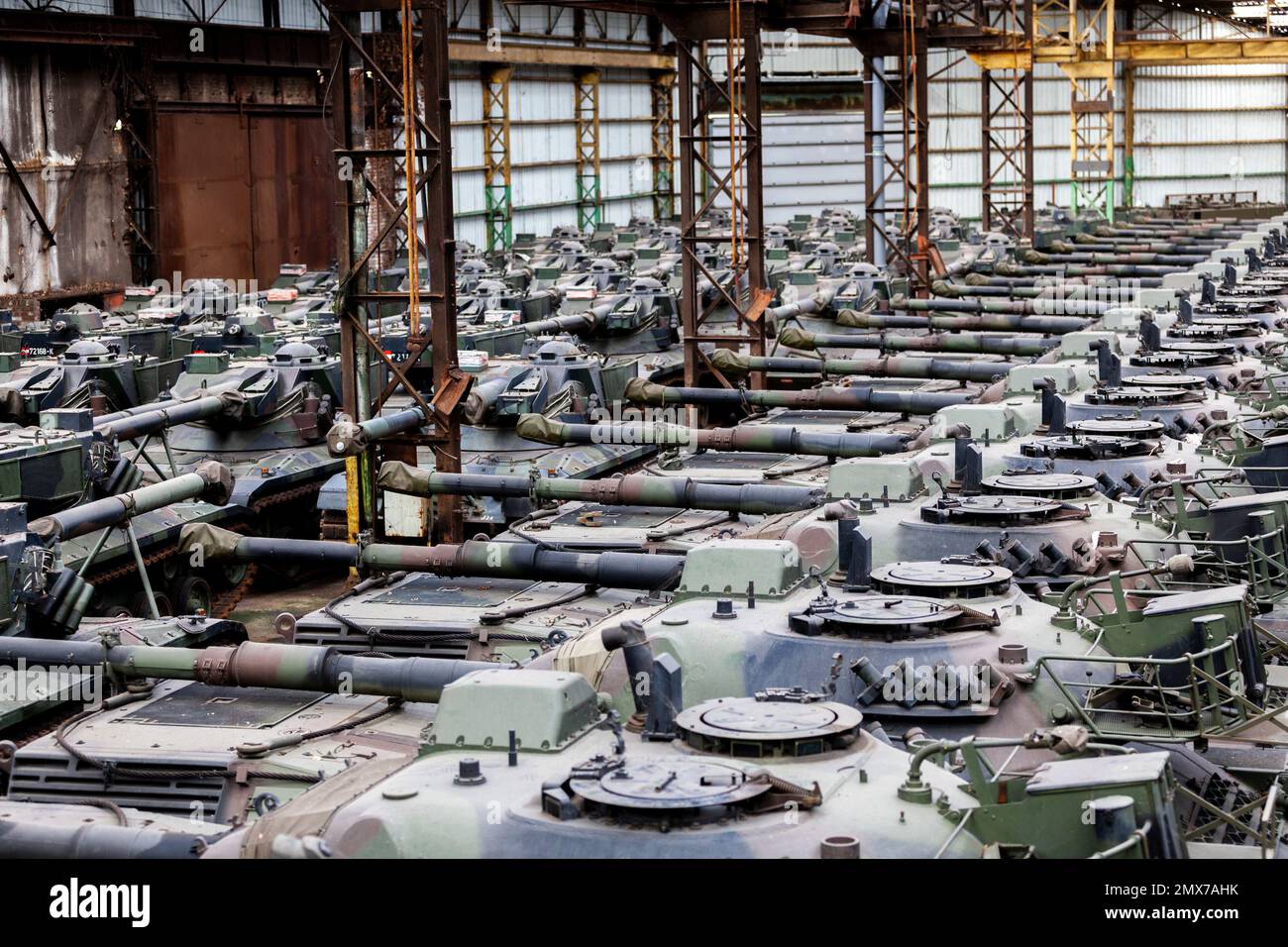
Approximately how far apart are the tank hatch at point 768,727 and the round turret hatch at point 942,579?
3.04m

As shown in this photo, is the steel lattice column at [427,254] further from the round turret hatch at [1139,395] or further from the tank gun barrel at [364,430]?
the round turret hatch at [1139,395]

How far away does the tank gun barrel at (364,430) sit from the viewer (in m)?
21.6

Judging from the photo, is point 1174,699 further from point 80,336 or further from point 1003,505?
point 80,336

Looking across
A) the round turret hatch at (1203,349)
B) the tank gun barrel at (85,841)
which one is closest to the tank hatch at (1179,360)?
the round turret hatch at (1203,349)

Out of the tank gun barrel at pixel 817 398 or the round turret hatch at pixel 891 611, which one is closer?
the round turret hatch at pixel 891 611

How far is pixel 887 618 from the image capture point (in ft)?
42.8

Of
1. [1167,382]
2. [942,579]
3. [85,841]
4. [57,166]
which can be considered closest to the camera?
[85,841]

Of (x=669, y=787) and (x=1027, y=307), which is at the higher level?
(x=1027, y=307)

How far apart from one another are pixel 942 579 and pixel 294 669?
4.79 meters

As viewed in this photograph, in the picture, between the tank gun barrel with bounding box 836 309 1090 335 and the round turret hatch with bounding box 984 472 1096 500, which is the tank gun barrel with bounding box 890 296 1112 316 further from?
the round turret hatch with bounding box 984 472 1096 500

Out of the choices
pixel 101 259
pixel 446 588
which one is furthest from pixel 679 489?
pixel 101 259

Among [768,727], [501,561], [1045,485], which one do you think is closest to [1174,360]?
[1045,485]

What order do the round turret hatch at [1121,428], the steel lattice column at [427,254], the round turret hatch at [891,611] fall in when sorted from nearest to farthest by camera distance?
the round turret hatch at [891,611] < the round turret hatch at [1121,428] < the steel lattice column at [427,254]

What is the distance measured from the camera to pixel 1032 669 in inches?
510
